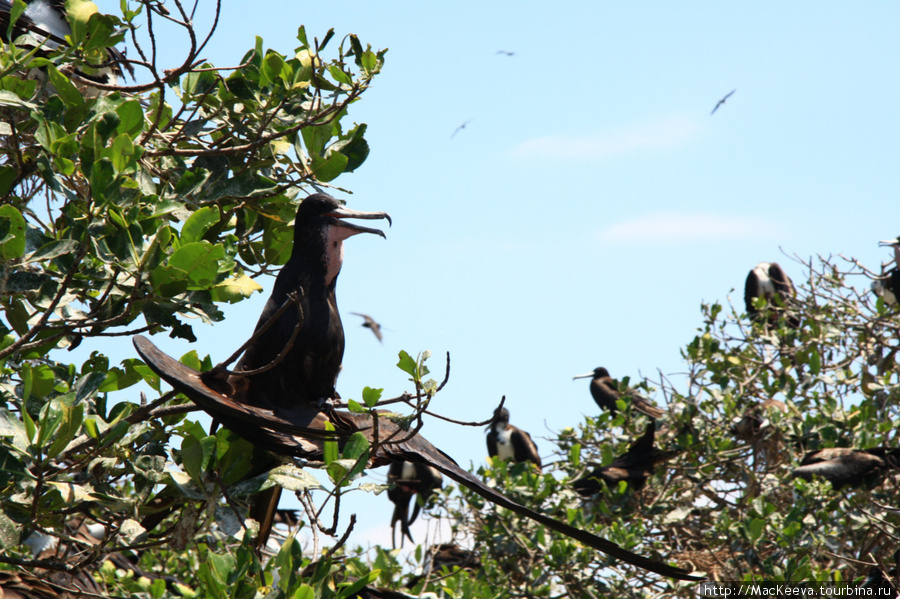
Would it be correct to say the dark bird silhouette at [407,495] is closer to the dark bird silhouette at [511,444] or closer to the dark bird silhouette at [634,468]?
the dark bird silhouette at [511,444]

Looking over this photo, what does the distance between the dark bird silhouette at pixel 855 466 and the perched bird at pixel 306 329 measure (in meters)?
2.21

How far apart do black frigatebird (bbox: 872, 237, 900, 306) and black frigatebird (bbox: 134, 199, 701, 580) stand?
4248 mm

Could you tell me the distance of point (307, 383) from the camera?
1.83 meters

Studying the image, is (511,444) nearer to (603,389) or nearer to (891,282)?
(603,389)

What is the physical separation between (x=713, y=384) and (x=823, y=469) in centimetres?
162

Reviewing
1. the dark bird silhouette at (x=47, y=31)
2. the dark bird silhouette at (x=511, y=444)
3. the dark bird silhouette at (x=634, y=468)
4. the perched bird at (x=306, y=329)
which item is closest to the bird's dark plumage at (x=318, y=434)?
the perched bird at (x=306, y=329)

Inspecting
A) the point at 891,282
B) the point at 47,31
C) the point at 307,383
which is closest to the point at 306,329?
the point at 307,383

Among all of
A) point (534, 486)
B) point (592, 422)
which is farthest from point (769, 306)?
point (534, 486)

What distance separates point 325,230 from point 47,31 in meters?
0.97

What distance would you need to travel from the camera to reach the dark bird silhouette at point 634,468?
4.20 m

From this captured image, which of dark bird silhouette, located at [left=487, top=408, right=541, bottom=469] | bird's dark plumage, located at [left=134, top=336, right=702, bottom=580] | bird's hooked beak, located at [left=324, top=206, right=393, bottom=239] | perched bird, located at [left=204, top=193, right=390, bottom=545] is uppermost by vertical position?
dark bird silhouette, located at [left=487, top=408, right=541, bottom=469]

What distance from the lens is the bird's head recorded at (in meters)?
1.88

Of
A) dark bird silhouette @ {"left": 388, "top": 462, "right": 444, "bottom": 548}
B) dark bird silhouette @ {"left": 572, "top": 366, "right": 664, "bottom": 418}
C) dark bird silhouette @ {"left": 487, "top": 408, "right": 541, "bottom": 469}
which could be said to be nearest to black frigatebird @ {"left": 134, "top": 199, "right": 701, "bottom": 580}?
dark bird silhouette @ {"left": 572, "top": 366, "right": 664, "bottom": 418}

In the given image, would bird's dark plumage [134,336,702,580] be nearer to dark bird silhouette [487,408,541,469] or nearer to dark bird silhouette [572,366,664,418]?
dark bird silhouette [572,366,664,418]
